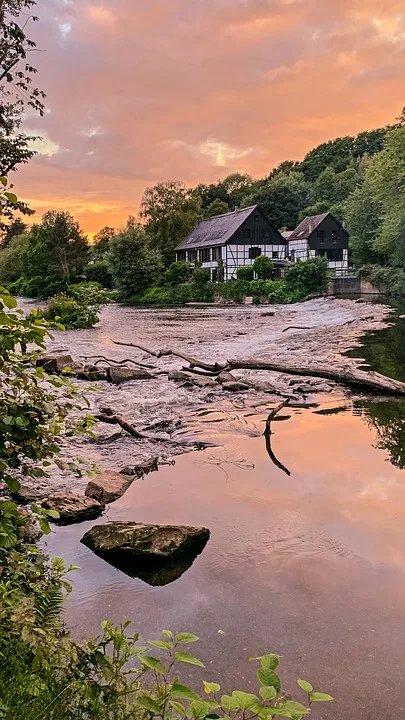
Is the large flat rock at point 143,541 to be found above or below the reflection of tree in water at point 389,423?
above

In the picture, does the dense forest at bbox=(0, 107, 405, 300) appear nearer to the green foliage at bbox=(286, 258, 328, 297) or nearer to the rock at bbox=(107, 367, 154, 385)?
the green foliage at bbox=(286, 258, 328, 297)

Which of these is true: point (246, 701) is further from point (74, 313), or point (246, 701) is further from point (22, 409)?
point (74, 313)

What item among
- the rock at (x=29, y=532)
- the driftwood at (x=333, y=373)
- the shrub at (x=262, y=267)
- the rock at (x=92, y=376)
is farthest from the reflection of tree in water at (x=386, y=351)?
the shrub at (x=262, y=267)

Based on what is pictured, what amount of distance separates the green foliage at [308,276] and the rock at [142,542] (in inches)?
2402

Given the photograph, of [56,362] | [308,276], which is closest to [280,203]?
[308,276]

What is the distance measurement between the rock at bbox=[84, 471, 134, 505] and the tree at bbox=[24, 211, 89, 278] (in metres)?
87.5

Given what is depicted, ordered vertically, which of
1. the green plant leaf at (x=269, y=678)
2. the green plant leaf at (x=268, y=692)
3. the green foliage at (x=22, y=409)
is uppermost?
the green foliage at (x=22, y=409)

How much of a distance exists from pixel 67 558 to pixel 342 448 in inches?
233

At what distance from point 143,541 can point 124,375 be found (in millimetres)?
11179

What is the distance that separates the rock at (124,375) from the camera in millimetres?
16594

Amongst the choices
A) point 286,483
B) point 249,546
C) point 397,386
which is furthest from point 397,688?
point 397,386

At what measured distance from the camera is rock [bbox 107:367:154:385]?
16.6 m

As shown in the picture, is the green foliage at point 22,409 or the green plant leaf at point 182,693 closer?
the green plant leaf at point 182,693

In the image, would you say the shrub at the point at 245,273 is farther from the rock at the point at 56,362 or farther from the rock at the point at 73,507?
the rock at the point at 73,507
